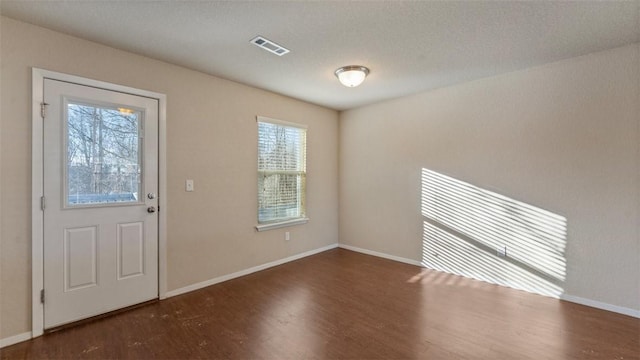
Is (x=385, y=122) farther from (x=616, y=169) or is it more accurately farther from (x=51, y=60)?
(x=51, y=60)

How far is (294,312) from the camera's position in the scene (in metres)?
2.66

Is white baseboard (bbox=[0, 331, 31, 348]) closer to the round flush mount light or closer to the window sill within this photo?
→ the window sill

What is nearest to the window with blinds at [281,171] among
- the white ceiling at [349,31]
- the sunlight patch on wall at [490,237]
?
the white ceiling at [349,31]

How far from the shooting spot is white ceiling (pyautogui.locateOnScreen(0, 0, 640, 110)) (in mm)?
2039

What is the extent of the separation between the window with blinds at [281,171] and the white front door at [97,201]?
1.41 metres

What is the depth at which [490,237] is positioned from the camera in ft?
11.3

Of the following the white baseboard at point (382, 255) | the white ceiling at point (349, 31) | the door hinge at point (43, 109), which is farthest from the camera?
the white baseboard at point (382, 255)

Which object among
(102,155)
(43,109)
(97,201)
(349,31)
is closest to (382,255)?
(349,31)

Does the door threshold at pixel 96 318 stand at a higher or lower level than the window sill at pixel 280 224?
lower

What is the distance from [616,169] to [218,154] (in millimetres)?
4257

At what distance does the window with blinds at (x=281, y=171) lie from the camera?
13.0ft

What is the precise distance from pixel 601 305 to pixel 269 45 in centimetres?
418

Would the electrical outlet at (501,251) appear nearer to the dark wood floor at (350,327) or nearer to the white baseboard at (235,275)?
the dark wood floor at (350,327)

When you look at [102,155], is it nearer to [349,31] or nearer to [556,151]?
[349,31]
